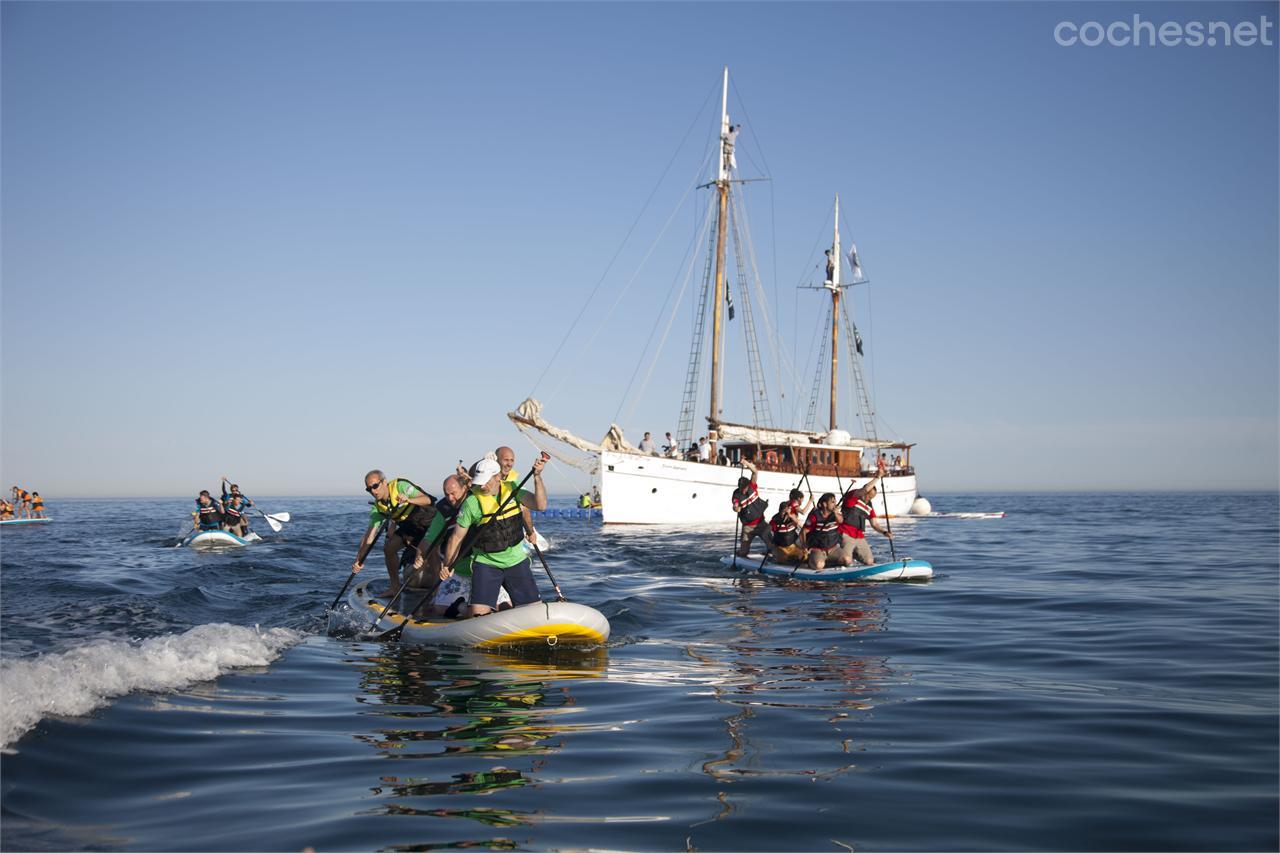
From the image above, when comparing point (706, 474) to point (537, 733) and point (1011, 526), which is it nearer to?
point (1011, 526)

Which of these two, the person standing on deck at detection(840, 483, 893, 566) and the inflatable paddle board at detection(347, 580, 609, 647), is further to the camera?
the person standing on deck at detection(840, 483, 893, 566)

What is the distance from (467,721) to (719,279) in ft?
133

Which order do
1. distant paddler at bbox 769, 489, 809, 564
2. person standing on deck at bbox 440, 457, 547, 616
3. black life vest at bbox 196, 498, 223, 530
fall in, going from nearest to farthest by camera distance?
person standing on deck at bbox 440, 457, 547, 616 < distant paddler at bbox 769, 489, 809, 564 < black life vest at bbox 196, 498, 223, 530

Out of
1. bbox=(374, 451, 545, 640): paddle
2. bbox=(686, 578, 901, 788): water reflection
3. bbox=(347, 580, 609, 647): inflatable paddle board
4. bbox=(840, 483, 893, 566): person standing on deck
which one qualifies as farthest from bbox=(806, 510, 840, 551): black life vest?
bbox=(347, 580, 609, 647): inflatable paddle board

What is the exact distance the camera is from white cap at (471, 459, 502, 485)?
9836 millimetres

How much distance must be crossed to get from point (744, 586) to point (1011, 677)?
9.27m

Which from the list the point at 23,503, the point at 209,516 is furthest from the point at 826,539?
the point at 23,503

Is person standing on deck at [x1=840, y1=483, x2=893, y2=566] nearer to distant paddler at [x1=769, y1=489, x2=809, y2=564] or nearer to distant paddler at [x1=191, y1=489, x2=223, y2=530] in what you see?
distant paddler at [x1=769, y1=489, x2=809, y2=564]

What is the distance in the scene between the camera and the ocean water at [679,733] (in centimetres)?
470

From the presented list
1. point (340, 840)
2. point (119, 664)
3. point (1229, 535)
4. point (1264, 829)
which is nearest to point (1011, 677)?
point (1264, 829)

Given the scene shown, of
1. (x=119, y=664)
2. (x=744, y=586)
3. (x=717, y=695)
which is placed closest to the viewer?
(x=717, y=695)

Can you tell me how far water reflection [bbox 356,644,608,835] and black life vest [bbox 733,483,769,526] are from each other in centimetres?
1105

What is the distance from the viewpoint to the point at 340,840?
14.7ft

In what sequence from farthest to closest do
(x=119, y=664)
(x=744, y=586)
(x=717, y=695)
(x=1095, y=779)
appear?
(x=744, y=586)
(x=119, y=664)
(x=717, y=695)
(x=1095, y=779)
